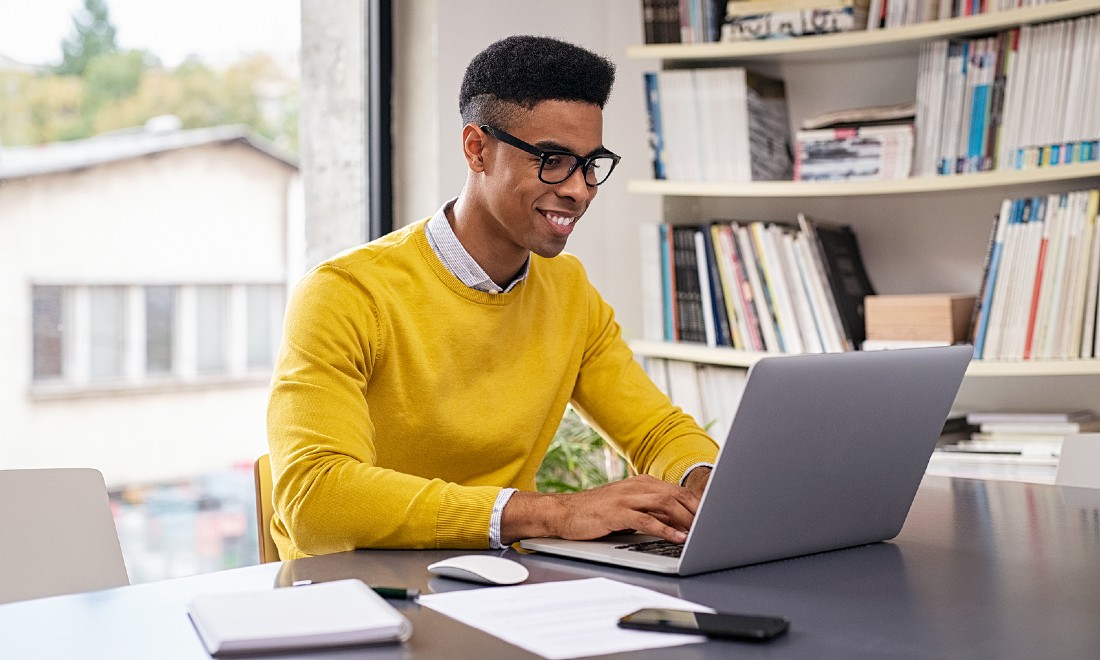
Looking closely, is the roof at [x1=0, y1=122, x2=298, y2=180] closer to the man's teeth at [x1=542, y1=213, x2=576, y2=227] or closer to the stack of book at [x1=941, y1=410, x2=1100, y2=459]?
the man's teeth at [x1=542, y1=213, x2=576, y2=227]

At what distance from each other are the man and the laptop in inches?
10.5

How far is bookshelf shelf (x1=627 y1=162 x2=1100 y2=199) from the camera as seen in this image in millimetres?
2504

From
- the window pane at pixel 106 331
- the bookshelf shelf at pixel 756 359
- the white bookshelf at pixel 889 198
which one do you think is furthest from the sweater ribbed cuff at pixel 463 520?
the white bookshelf at pixel 889 198

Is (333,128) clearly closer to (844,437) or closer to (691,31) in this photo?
(691,31)

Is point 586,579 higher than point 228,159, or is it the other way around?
point 228,159

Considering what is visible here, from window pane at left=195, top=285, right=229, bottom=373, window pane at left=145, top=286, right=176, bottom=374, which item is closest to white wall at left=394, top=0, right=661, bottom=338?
window pane at left=195, top=285, right=229, bottom=373

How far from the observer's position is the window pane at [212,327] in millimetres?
2529

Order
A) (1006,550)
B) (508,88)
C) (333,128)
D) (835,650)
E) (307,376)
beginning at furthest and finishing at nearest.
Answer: (333,128)
(508,88)
(307,376)
(1006,550)
(835,650)

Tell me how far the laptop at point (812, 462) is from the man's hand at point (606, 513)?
2 centimetres

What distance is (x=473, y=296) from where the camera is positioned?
1741 millimetres

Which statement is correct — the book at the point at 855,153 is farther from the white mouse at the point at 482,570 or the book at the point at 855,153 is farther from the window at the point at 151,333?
the white mouse at the point at 482,570

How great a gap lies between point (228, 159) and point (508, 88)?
1084 millimetres

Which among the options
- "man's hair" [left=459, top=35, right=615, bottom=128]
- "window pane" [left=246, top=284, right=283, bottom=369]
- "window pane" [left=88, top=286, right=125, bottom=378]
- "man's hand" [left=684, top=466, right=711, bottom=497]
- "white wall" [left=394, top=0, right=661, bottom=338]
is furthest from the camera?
"white wall" [left=394, top=0, right=661, bottom=338]

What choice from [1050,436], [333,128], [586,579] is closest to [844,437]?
[586,579]
